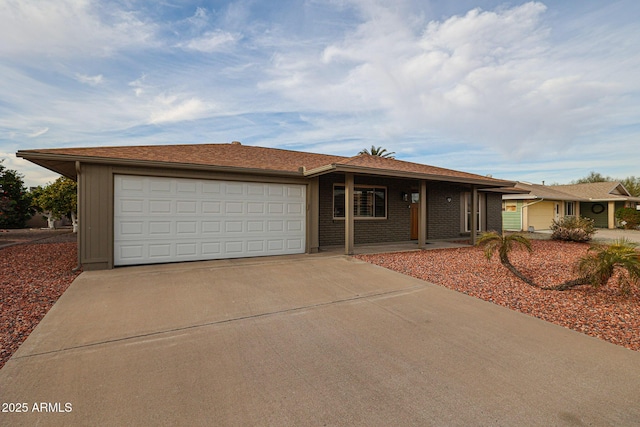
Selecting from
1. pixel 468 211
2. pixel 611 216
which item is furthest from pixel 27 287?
pixel 611 216

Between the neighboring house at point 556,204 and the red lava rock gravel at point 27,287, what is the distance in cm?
1856

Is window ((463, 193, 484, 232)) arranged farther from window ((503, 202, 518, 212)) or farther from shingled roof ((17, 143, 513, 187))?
window ((503, 202, 518, 212))

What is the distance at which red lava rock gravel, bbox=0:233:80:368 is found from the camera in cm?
347

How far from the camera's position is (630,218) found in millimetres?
21188

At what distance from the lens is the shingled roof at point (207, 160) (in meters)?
6.34

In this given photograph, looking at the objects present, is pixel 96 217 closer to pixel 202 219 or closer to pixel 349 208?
pixel 202 219

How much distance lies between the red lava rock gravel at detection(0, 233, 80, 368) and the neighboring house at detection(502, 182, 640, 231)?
60.9 feet

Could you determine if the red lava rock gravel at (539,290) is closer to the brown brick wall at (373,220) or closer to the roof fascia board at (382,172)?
the brown brick wall at (373,220)

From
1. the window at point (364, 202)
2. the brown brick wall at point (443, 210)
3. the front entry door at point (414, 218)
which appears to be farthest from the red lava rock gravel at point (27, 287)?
the brown brick wall at point (443, 210)

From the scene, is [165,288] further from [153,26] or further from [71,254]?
[153,26]

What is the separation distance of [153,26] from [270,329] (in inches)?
354

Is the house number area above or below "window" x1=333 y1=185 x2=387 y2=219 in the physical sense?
below

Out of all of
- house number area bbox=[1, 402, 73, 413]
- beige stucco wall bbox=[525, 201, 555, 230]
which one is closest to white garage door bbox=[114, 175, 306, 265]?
house number area bbox=[1, 402, 73, 413]

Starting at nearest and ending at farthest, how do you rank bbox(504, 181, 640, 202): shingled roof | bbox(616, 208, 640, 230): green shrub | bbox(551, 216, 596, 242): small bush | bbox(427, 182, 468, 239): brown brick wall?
bbox(551, 216, 596, 242): small bush < bbox(427, 182, 468, 239): brown brick wall < bbox(504, 181, 640, 202): shingled roof < bbox(616, 208, 640, 230): green shrub
